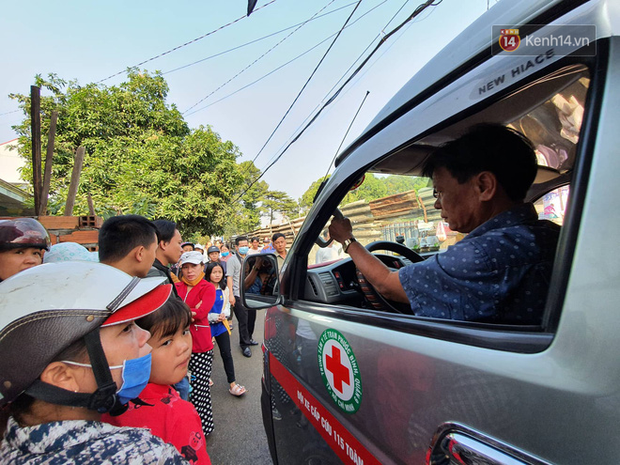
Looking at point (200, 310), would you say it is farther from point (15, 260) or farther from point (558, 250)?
point (558, 250)

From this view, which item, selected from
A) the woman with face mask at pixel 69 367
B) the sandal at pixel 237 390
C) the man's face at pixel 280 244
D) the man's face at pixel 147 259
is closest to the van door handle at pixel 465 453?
the woman with face mask at pixel 69 367

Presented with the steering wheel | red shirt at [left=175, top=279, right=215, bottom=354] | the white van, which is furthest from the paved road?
the steering wheel

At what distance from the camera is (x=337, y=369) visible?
110cm

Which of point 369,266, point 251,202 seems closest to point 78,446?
point 369,266

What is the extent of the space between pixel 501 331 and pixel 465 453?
0.87 ft

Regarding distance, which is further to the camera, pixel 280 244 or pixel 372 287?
pixel 280 244

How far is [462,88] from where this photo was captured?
30.0 inches

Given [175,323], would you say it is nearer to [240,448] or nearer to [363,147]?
[363,147]

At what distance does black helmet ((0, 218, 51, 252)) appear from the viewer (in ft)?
6.56

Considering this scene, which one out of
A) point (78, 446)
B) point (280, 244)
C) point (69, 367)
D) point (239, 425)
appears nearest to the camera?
point (78, 446)

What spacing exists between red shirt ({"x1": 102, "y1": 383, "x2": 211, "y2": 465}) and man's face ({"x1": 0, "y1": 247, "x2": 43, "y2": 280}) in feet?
5.06

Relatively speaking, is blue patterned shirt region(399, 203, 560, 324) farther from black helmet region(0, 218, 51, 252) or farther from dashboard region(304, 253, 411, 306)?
black helmet region(0, 218, 51, 252)

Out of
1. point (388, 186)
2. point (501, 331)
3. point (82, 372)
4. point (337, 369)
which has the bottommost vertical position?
point (337, 369)

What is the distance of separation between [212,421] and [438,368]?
2824 millimetres
